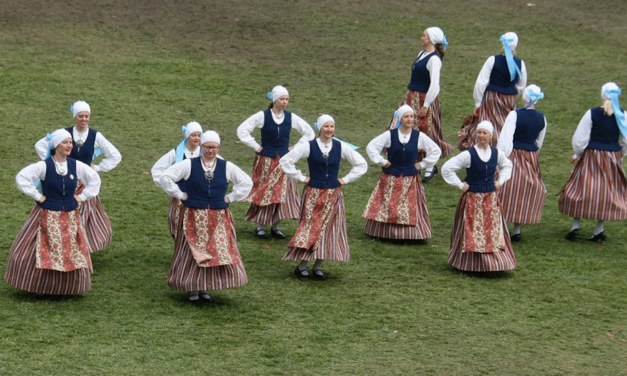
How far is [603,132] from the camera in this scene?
10.3 meters

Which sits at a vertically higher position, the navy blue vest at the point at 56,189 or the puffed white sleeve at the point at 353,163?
the puffed white sleeve at the point at 353,163

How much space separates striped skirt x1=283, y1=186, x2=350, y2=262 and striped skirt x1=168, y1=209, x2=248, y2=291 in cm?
74

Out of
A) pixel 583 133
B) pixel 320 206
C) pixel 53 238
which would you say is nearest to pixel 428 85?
pixel 583 133

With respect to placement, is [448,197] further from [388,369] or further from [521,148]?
[388,369]

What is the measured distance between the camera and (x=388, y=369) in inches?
296

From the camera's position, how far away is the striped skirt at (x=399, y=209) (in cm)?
1015

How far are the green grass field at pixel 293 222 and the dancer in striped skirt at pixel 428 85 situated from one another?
69cm

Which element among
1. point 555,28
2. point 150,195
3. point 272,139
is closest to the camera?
point 272,139

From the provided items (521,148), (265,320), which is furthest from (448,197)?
(265,320)

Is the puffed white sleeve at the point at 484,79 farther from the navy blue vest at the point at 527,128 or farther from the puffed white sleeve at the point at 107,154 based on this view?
the puffed white sleeve at the point at 107,154

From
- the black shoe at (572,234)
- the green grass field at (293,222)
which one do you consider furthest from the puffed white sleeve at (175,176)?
the black shoe at (572,234)

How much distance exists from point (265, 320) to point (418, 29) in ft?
33.8

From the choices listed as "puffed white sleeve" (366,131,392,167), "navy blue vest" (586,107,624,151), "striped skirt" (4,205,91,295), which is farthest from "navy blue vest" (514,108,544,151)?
"striped skirt" (4,205,91,295)

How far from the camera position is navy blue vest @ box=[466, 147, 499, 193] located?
941 cm
